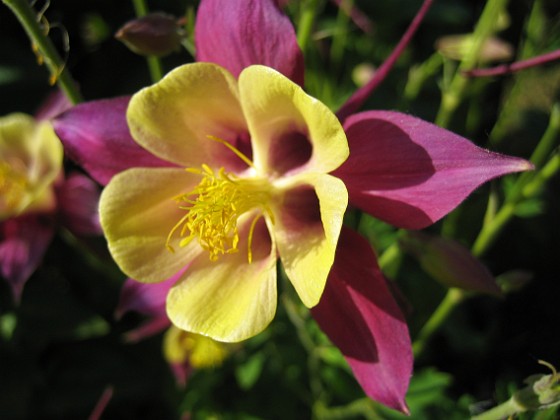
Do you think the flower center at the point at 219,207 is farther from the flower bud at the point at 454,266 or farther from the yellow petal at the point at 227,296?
the flower bud at the point at 454,266

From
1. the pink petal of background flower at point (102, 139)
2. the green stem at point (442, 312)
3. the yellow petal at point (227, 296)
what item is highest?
the pink petal of background flower at point (102, 139)

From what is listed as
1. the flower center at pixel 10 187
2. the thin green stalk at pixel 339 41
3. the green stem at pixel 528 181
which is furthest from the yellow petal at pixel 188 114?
the thin green stalk at pixel 339 41

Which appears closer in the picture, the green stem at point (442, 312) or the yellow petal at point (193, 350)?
the green stem at point (442, 312)

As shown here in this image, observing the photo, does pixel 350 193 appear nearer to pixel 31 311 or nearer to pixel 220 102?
pixel 220 102

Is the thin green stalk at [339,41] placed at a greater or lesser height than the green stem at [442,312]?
greater

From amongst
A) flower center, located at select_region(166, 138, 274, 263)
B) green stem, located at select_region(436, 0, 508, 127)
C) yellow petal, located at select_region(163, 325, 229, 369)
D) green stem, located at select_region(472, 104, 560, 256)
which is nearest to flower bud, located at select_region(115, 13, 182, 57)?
flower center, located at select_region(166, 138, 274, 263)

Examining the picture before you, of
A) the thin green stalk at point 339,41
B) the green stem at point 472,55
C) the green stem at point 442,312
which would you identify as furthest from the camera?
the thin green stalk at point 339,41

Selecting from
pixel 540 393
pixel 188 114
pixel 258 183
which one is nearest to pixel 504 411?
pixel 540 393
